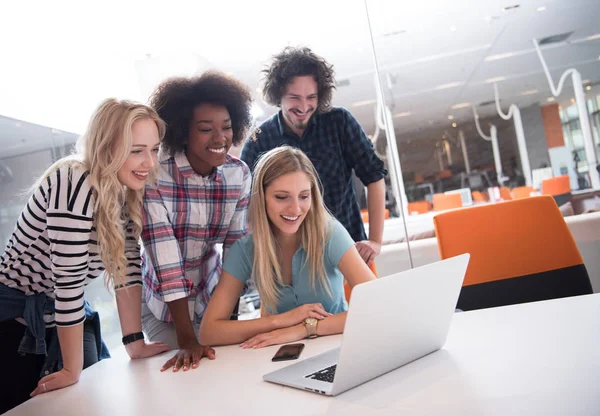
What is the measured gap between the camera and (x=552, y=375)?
804mm

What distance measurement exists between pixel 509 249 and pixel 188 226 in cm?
109

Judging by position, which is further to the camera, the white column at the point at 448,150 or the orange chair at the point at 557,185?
the white column at the point at 448,150

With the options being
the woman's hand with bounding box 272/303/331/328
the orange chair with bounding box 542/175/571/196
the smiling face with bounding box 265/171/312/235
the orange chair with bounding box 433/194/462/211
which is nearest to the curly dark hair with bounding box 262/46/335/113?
the smiling face with bounding box 265/171/312/235

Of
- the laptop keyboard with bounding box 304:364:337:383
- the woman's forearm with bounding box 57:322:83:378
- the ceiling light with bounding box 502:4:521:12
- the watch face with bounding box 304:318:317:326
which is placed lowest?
the laptop keyboard with bounding box 304:364:337:383

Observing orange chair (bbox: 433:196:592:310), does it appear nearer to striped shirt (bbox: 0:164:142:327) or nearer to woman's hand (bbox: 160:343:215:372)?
woman's hand (bbox: 160:343:215:372)

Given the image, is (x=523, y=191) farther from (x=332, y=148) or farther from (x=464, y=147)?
(x=332, y=148)

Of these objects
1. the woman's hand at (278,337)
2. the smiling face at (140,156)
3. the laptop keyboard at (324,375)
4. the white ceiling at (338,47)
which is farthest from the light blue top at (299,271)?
the white ceiling at (338,47)

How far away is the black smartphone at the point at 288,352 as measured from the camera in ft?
3.79

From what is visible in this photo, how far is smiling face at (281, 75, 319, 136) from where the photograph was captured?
2.12 meters

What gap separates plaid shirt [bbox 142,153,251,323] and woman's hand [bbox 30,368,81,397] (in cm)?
38

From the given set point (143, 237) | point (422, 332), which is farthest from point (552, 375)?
point (143, 237)

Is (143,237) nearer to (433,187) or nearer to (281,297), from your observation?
(281,297)

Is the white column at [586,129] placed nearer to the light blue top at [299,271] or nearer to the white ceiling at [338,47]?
the white ceiling at [338,47]

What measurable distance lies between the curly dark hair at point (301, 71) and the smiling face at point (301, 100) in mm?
34
